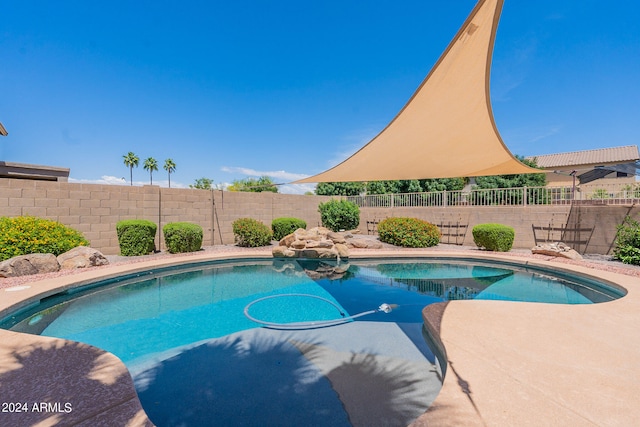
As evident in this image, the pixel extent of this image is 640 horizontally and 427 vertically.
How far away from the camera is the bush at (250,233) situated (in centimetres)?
898

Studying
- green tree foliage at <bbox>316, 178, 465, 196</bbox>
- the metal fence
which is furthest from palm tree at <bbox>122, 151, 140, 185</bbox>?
the metal fence

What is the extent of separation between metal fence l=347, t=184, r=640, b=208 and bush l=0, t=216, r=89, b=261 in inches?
428

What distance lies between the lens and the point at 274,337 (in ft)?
10.4

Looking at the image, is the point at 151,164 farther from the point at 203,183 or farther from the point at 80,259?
the point at 80,259

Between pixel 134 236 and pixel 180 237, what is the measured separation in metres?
1.05

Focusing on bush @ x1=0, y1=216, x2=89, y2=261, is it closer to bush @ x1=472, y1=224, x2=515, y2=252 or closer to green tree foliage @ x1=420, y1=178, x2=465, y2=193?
bush @ x1=472, y1=224, x2=515, y2=252

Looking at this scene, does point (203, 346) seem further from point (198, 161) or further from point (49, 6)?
point (198, 161)

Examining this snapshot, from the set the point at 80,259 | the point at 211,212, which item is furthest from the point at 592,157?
the point at 80,259

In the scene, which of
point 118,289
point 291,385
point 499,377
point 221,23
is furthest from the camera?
point 221,23

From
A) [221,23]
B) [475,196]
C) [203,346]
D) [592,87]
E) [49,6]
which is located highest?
[221,23]

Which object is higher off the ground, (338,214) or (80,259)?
(338,214)

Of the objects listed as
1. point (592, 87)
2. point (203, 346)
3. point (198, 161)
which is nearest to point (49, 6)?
point (203, 346)

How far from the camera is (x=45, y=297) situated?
13.1 ft

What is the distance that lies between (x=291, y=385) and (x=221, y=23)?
10566 millimetres
